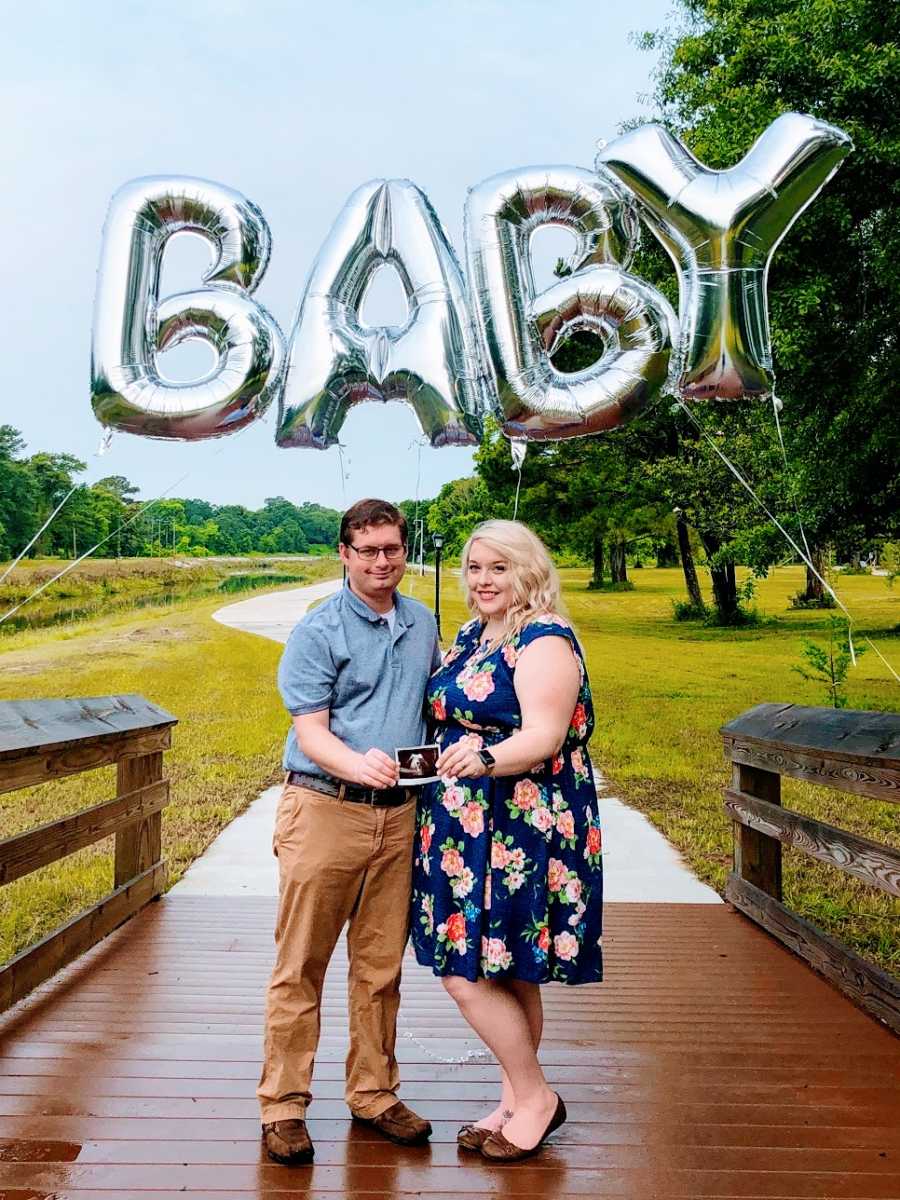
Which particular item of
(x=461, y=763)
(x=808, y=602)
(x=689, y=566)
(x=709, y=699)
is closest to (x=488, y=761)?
(x=461, y=763)

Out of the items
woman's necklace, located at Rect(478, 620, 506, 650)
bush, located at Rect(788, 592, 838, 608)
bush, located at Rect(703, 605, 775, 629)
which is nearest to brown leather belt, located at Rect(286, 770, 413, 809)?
woman's necklace, located at Rect(478, 620, 506, 650)

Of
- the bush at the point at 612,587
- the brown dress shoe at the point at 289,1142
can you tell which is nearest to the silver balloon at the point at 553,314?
the brown dress shoe at the point at 289,1142

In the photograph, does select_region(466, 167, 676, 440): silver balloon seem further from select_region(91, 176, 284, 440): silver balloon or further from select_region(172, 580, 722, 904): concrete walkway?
select_region(172, 580, 722, 904): concrete walkway

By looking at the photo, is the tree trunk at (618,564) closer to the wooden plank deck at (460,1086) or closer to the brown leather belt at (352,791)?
the wooden plank deck at (460,1086)

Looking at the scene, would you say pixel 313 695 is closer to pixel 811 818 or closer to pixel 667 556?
pixel 811 818

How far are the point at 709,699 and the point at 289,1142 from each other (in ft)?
34.8

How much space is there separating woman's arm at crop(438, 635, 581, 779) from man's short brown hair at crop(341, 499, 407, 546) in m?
0.42

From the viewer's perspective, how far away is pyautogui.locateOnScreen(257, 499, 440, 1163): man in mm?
2188

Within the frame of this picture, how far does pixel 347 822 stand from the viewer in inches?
86.4

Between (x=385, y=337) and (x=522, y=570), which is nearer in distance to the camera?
(x=522, y=570)

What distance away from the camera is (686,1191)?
6.79 ft

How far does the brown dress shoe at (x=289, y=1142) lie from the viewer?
2145 millimetres

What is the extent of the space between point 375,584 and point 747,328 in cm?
181

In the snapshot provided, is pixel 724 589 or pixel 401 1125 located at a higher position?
pixel 724 589
